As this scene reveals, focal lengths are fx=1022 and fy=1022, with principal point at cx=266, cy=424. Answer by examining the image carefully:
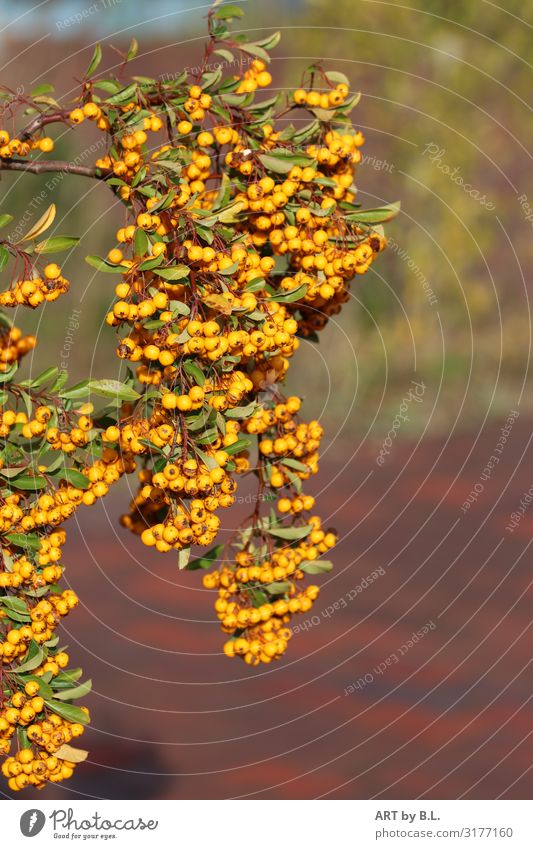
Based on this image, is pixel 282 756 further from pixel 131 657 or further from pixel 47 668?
pixel 47 668

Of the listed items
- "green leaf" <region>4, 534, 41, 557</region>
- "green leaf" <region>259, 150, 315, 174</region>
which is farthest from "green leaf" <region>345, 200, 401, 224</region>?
"green leaf" <region>4, 534, 41, 557</region>

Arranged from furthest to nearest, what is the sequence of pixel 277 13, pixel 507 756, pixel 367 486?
1. pixel 277 13
2. pixel 367 486
3. pixel 507 756

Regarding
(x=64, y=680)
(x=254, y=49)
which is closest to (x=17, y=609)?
(x=64, y=680)

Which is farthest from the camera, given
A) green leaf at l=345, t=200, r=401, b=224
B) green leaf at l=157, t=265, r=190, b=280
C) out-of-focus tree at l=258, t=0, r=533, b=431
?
out-of-focus tree at l=258, t=0, r=533, b=431

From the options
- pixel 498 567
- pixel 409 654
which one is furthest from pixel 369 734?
pixel 498 567

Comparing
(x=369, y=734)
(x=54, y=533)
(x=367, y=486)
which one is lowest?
(x=54, y=533)

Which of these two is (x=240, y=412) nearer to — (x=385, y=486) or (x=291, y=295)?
(x=291, y=295)

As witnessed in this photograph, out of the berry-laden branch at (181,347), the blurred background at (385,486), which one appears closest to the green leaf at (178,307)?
the berry-laden branch at (181,347)

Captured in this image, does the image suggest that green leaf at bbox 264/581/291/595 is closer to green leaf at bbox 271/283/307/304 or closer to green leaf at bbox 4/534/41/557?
green leaf at bbox 4/534/41/557
